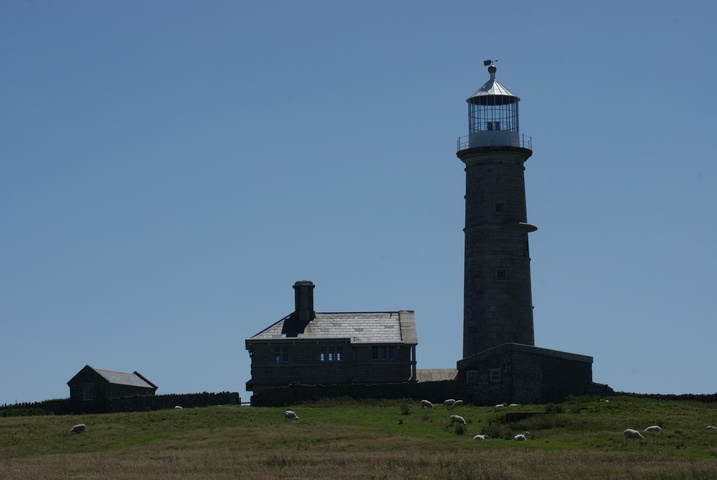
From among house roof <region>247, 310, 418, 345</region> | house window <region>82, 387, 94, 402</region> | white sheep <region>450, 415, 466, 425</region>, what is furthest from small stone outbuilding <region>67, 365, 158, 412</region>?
white sheep <region>450, 415, 466, 425</region>

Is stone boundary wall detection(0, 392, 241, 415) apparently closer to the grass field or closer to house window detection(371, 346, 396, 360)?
the grass field

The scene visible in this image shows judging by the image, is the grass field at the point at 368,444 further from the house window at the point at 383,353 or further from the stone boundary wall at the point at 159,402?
the house window at the point at 383,353

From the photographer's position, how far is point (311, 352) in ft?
227

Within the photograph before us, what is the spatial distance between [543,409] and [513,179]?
58.9 feet

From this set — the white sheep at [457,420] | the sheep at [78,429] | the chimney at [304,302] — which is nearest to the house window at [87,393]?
the chimney at [304,302]

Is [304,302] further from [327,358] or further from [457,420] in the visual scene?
[457,420]

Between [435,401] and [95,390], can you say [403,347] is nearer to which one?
[435,401]

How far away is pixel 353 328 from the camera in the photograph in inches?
2778

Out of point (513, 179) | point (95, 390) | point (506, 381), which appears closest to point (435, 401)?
point (506, 381)

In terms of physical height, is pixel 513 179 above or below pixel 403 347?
above

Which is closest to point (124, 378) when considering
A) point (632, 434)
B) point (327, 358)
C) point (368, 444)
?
point (327, 358)

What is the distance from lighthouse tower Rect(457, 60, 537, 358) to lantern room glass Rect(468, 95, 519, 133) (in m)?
0.77

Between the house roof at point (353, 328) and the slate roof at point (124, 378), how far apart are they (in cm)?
800

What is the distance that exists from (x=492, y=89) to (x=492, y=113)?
155cm
